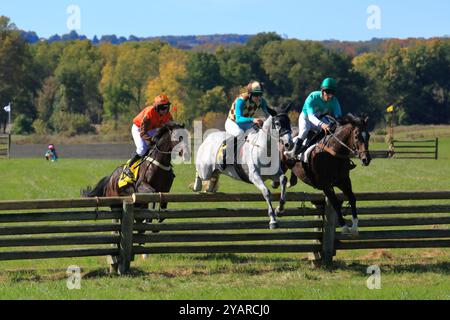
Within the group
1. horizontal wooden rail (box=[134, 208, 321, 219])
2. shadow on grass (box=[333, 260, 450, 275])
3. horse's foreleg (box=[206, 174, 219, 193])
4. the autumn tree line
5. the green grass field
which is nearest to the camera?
the green grass field

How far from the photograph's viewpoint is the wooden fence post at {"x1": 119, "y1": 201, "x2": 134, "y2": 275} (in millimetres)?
12984

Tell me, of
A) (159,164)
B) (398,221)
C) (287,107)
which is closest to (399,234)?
(398,221)

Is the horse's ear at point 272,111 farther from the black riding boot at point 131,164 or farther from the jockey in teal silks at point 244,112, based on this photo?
the black riding boot at point 131,164

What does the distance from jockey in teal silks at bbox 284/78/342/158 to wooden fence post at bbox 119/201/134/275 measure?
3.07m

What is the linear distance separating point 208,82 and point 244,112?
106m

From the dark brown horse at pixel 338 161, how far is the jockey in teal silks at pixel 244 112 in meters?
0.96

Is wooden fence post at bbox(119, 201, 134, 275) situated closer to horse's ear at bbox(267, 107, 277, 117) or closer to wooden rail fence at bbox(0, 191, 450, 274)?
wooden rail fence at bbox(0, 191, 450, 274)

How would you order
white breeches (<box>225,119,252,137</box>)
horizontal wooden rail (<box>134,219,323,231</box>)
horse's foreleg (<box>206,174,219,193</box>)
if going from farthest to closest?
horse's foreleg (<box>206,174,219,193</box>) < white breeches (<box>225,119,252,137</box>) < horizontal wooden rail (<box>134,219,323,231</box>)

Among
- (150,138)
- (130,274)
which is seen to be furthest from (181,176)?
(130,274)

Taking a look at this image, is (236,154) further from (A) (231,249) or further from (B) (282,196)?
(A) (231,249)

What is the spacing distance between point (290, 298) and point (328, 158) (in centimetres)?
387

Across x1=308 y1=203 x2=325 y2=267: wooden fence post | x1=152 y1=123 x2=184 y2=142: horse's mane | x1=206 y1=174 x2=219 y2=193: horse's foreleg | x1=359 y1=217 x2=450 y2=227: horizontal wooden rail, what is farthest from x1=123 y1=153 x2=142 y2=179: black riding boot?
x1=359 y1=217 x2=450 y2=227: horizontal wooden rail

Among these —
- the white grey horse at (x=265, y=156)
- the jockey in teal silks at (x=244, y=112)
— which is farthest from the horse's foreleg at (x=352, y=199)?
the jockey in teal silks at (x=244, y=112)

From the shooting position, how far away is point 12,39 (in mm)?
104562
